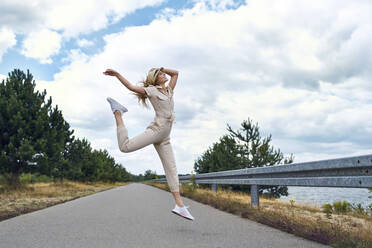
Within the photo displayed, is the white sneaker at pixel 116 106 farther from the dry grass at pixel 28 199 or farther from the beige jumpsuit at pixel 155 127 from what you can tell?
the dry grass at pixel 28 199

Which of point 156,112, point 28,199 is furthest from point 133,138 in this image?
point 28,199

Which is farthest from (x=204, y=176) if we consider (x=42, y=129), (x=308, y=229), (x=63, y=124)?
(x=63, y=124)

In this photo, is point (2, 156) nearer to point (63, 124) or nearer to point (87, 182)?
point (63, 124)

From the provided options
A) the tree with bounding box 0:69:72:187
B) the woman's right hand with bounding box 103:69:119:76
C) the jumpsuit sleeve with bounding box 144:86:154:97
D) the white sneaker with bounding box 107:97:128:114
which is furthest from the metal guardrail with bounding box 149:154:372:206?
the tree with bounding box 0:69:72:187

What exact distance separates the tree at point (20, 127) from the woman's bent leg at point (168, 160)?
681 inches

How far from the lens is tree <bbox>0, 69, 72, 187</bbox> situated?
20.4m

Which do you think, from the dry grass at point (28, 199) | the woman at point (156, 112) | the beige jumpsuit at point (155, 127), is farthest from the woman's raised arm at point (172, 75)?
the dry grass at point (28, 199)

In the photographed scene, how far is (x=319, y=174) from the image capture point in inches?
215

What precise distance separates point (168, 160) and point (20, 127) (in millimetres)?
18032

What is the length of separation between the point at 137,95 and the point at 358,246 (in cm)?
326

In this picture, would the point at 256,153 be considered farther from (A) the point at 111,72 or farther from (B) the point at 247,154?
(A) the point at 111,72

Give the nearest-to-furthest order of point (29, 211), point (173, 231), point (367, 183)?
point (367, 183), point (173, 231), point (29, 211)

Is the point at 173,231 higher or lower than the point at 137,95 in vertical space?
lower

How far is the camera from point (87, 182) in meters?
47.6
